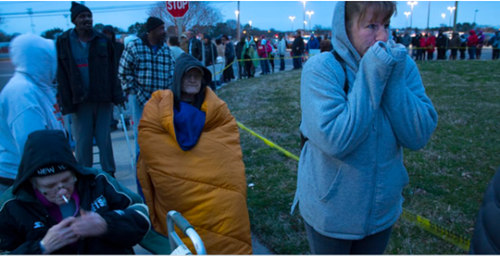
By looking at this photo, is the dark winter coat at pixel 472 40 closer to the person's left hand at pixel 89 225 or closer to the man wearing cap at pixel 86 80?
the man wearing cap at pixel 86 80

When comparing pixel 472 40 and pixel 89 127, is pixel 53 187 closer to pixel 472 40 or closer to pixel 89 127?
pixel 89 127

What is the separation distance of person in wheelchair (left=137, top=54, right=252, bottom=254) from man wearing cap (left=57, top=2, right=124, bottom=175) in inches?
54.2

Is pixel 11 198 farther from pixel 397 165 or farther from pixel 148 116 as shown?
pixel 397 165

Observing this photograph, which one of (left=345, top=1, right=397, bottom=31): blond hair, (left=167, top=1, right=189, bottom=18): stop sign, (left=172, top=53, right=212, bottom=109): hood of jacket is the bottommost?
(left=172, top=53, right=212, bottom=109): hood of jacket

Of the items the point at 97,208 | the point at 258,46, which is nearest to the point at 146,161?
the point at 97,208

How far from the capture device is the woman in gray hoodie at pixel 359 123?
4.98 feet

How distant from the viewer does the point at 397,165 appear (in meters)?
1.69

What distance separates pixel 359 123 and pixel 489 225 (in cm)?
87

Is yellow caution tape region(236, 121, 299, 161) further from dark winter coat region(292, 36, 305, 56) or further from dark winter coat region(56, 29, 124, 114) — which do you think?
dark winter coat region(292, 36, 305, 56)

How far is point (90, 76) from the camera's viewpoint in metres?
4.10

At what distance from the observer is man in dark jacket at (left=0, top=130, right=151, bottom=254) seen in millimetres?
1799

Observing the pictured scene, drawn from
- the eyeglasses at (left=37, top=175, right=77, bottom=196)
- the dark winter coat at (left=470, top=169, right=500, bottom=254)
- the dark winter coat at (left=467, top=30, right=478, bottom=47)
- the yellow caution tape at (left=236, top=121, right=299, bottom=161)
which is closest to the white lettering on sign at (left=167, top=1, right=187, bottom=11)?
the yellow caution tape at (left=236, top=121, right=299, bottom=161)

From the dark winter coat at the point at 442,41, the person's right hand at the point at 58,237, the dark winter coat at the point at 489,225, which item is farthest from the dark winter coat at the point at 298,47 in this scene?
the person's right hand at the point at 58,237

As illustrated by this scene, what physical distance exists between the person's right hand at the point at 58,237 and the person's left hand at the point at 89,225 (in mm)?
27
